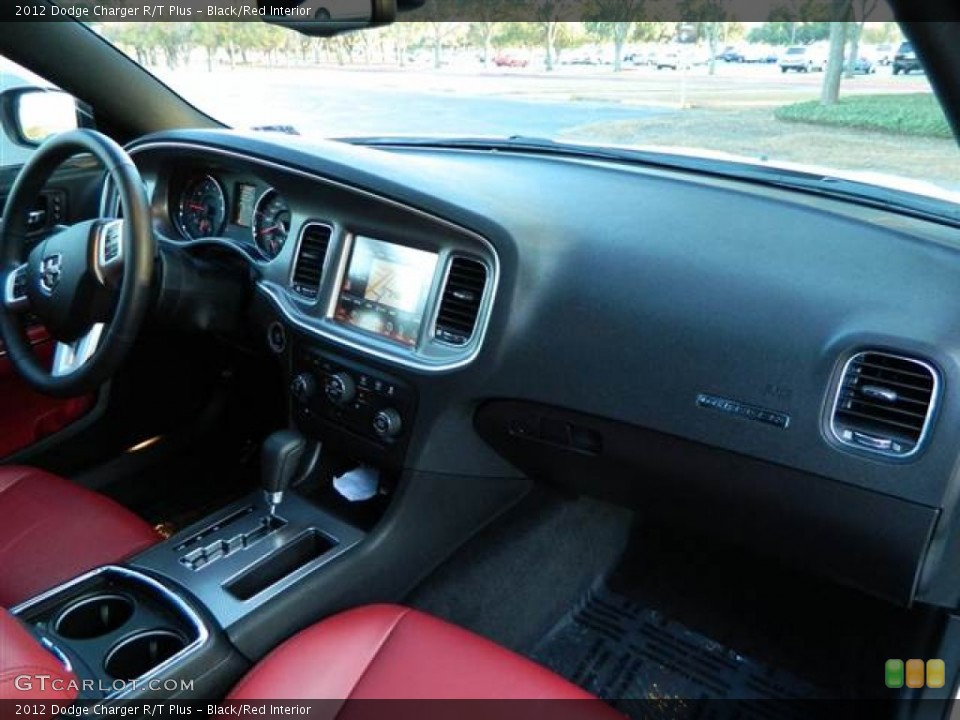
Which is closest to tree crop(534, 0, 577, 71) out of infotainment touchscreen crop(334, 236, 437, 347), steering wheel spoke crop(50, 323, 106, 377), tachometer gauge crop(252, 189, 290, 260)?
infotainment touchscreen crop(334, 236, 437, 347)

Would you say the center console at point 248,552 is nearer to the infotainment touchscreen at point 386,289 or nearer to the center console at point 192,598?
the center console at point 192,598

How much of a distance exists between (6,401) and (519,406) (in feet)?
5.14

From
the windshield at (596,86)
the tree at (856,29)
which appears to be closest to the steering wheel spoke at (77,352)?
the windshield at (596,86)

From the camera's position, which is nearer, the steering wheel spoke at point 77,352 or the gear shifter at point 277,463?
the steering wheel spoke at point 77,352

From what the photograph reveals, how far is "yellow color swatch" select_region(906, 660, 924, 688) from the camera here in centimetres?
168

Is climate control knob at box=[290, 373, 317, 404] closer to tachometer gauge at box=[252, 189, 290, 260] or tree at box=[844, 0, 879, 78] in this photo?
tachometer gauge at box=[252, 189, 290, 260]

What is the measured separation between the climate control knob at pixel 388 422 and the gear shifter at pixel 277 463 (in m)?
0.24

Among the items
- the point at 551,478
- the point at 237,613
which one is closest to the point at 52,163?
the point at 237,613

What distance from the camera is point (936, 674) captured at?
1.62 metres

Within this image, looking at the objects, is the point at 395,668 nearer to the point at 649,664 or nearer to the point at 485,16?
the point at 649,664

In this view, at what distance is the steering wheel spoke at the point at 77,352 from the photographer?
1.87 meters

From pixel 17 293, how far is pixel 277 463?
70cm

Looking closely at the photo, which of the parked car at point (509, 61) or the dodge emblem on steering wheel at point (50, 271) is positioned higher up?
the parked car at point (509, 61)

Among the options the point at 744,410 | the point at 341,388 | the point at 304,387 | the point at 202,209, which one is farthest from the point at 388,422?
the point at 202,209
